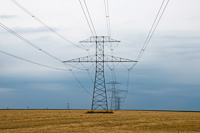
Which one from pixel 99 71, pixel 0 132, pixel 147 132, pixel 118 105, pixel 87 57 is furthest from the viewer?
pixel 118 105

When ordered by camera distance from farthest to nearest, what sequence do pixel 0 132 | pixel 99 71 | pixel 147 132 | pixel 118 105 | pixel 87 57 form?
pixel 118 105, pixel 99 71, pixel 87 57, pixel 147 132, pixel 0 132

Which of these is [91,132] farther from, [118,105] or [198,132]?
[118,105]

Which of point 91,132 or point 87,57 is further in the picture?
point 87,57

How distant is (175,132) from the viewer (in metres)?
29.4

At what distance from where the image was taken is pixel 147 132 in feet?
94.8

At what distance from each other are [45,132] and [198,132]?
1348cm

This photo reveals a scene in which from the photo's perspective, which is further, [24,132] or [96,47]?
[96,47]

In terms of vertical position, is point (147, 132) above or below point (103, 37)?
below

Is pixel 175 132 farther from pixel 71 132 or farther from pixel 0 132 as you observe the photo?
pixel 0 132

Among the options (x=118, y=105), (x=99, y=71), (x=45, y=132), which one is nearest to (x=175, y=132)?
(x=45, y=132)

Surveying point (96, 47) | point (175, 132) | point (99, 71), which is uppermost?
point (96, 47)

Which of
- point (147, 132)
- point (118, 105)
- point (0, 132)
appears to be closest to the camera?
point (0, 132)

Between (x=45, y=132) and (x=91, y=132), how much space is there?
149 inches

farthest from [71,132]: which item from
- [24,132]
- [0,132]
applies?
[0,132]
